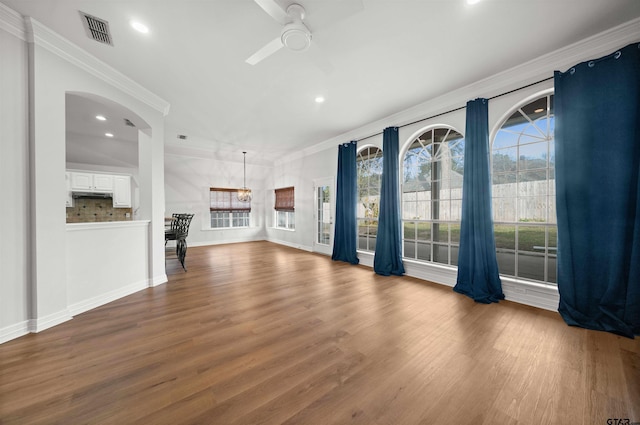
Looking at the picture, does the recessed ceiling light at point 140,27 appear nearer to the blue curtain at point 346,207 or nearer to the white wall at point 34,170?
the white wall at point 34,170

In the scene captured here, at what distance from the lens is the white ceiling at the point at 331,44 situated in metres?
2.01

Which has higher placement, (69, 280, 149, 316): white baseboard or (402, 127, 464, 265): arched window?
(402, 127, 464, 265): arched window

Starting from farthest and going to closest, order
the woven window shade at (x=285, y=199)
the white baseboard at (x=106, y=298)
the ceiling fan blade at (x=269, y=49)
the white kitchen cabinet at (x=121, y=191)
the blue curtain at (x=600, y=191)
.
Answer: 1. the woven window shade at (x=285, y=199)
2. the white kitchen cabinet at (x=121, y=191)
3. the white baseboard at (x=106, y=298)
4. the blue curtain at (x=600, y=191)
5. the ceiling fan blade at (x=269, y=49)

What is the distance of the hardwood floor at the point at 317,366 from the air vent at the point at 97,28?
3022mm

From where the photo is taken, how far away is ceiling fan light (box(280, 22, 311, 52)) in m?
1.95

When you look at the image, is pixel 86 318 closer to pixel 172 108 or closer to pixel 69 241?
pixel 69 241

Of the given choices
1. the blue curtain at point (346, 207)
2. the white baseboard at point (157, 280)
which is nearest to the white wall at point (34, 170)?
the white baseboard at point (157, 280)

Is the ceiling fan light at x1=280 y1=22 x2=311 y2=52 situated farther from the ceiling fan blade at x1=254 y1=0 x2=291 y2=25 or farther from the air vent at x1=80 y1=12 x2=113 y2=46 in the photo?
the air vent at x1=80 y1=12 x2=113 y2=46

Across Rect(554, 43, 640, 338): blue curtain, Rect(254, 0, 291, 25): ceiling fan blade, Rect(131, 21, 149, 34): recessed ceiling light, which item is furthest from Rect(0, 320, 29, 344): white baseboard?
Rect(554, 43, 640, 338): blue curtain

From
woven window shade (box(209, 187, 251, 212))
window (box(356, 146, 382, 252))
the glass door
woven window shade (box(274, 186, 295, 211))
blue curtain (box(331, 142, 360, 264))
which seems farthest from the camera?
woven window shade (box(209, 187, 251, 212))

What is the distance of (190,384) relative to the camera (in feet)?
5.21

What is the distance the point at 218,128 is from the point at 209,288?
3.39m

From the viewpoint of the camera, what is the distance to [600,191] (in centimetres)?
235

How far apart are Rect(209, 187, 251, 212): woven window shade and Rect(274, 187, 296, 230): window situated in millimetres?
1334
